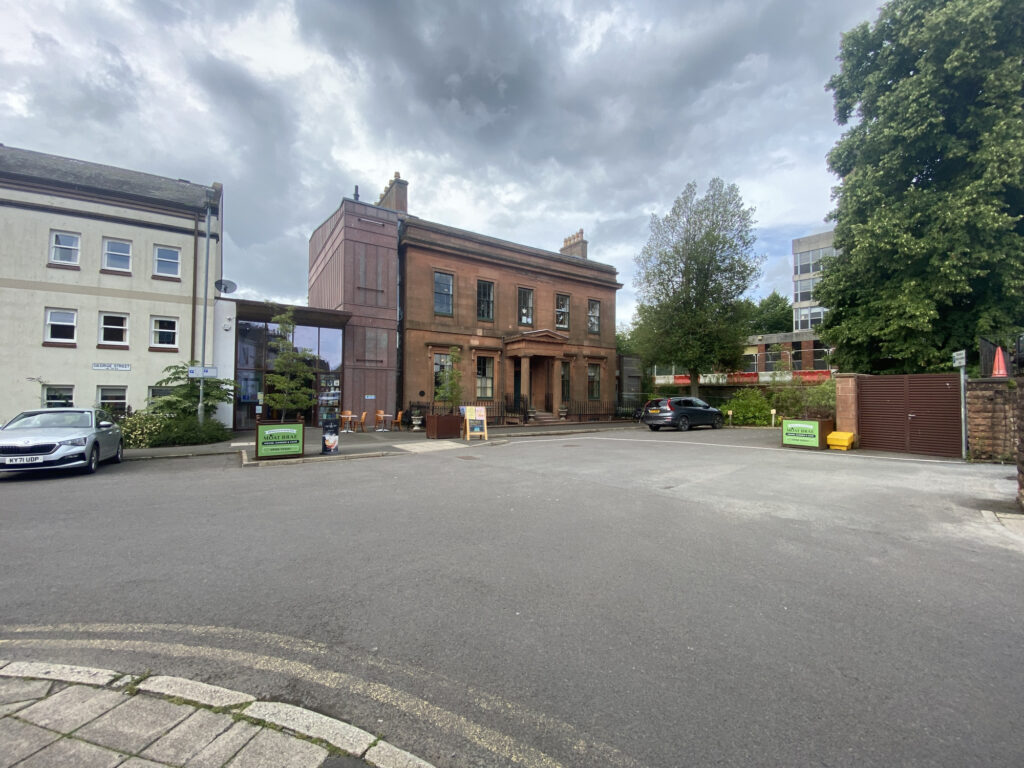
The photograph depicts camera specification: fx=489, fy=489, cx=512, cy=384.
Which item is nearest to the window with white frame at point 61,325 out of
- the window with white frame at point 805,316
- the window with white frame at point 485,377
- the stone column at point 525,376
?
the window with white frame at point 485,377

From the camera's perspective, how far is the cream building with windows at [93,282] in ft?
55.9

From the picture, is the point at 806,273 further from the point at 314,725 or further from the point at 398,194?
the point at 314,725

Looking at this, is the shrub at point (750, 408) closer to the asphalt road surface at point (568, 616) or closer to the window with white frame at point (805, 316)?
the asphalt road surface at point (568, 616)

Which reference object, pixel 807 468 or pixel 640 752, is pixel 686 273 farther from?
pixel 640 752

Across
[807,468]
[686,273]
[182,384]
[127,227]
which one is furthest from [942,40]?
[127,227]

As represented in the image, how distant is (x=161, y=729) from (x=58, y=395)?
2096cm

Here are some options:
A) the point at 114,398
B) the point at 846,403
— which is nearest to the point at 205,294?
the point at 114,398

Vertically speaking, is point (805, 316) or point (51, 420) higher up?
point (805, 316)

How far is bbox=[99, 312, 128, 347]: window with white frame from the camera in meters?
18.1

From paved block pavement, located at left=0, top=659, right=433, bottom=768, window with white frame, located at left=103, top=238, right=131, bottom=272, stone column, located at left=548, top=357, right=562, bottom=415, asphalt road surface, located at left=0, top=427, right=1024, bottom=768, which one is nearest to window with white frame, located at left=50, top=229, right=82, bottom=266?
window with white frame, located at left=103, top=238, right=131, bottom=272

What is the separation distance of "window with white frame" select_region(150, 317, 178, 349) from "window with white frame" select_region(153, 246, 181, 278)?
5.76 ft

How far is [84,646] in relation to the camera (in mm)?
3139

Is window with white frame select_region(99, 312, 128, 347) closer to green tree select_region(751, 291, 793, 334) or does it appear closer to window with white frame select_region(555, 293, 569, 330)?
window with white frame select_region(555, 293, 569, 330)

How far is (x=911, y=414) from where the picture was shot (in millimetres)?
14297
